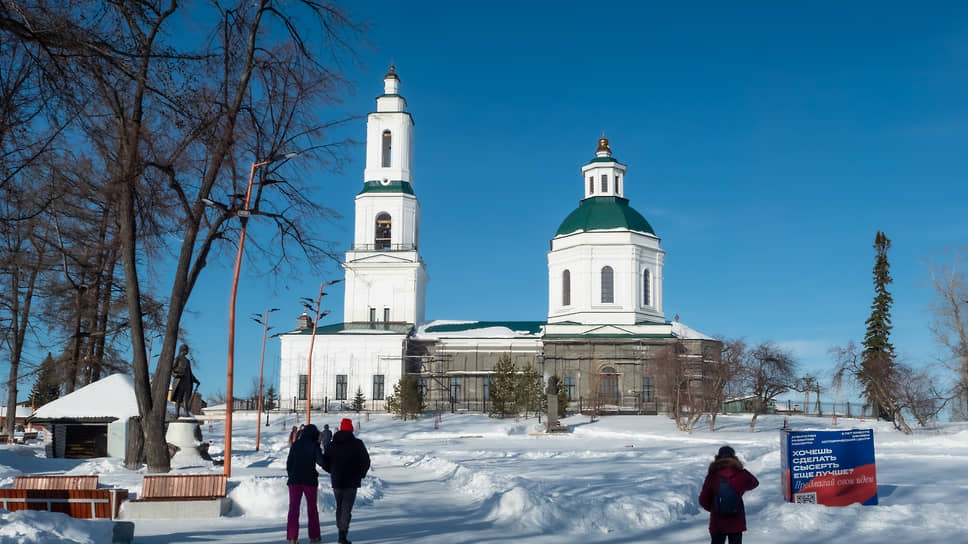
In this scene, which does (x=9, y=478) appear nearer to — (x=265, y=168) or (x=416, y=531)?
(x=265, y=168)

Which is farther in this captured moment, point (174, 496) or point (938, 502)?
point (938, 502)

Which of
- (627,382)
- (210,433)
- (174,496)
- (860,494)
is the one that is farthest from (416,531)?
(627,382)

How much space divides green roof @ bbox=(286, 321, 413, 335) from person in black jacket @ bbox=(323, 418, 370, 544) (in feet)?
173

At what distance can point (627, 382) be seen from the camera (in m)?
61.1

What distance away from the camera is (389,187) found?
65.3m

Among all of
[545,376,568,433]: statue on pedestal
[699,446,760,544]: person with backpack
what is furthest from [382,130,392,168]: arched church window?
[699,446,760,544]: person with backpack

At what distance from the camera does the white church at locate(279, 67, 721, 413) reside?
202 feet

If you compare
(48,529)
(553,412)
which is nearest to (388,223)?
(553,412)

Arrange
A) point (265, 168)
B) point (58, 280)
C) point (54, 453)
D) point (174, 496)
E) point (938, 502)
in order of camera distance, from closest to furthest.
A: point (174, 496) < point (938, 502) < point (265, 168) < point (54, 453) < point (58, 280)

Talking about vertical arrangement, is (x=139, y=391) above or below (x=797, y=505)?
above

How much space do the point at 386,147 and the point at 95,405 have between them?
Result: 144 ft

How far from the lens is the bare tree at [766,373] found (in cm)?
4609

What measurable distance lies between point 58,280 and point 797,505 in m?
28.5

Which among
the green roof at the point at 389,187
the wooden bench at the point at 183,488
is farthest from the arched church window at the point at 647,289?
the wooden bench at the point at 183,488
